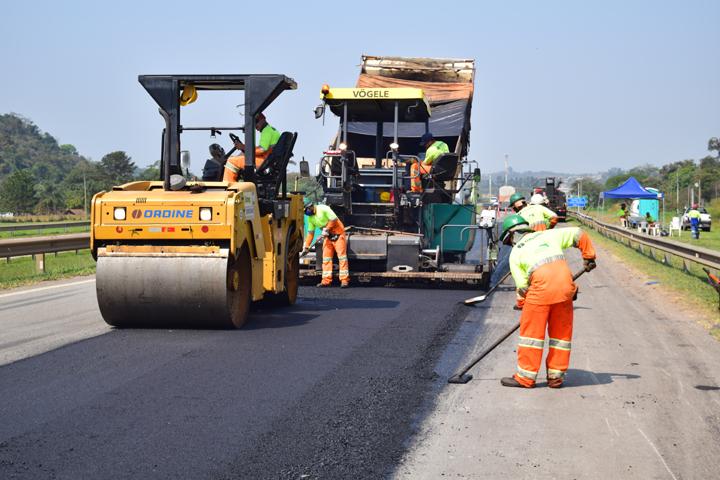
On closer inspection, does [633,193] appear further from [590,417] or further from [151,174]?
[590,417]

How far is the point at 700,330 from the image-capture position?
9617mm

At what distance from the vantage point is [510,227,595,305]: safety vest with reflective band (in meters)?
6.48

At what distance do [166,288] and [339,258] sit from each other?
503 cm

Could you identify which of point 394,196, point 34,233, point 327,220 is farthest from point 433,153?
point 34,233

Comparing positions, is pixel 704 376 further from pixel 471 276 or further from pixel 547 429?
pixel 471 276

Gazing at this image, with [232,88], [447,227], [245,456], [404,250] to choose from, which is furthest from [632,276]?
[245,456]

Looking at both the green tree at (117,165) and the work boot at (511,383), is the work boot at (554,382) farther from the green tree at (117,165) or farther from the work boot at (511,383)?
the green tree at (117,165)

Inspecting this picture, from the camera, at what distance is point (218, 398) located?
19.0 feet

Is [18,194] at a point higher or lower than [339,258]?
lower

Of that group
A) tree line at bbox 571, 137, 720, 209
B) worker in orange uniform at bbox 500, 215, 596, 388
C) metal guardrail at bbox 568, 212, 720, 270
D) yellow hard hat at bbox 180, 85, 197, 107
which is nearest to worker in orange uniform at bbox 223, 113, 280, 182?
yellow hard hat at bbox 180, 85, 197, 107

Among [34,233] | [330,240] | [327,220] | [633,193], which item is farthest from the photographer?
[633,193]

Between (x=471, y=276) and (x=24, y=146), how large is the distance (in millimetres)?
122014

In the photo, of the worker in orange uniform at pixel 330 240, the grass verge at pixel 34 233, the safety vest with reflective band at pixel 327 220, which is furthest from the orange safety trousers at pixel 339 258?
the grass verge at pixel 34 233

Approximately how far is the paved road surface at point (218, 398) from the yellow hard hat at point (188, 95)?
2.29m
